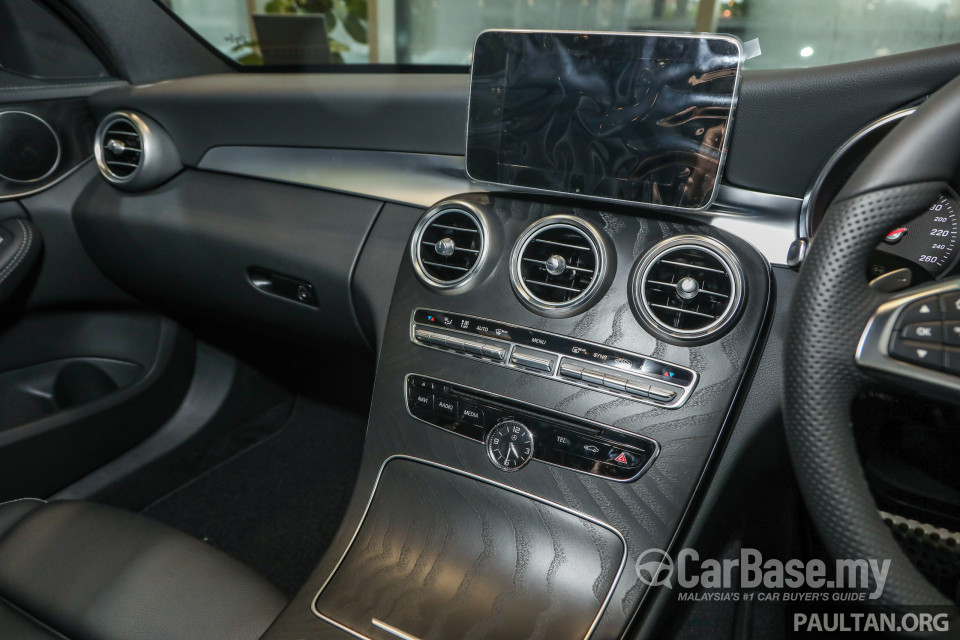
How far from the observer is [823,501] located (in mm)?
503

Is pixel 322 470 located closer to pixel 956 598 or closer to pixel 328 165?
pixel 328 165

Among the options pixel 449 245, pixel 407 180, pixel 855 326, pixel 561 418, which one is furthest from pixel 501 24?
pixel 855 326

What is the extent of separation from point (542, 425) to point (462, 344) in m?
0.15

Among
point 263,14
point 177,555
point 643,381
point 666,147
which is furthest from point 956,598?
point 263,14

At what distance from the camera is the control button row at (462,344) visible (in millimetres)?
856

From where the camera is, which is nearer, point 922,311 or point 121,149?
point 922,311

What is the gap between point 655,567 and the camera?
0.76 meters

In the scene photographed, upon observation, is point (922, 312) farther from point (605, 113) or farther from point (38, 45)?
point (38, 45)

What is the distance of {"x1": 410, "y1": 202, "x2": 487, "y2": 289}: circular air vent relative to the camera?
909mm

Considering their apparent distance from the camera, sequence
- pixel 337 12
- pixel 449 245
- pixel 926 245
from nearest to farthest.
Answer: pixel 926 245, pixel 449 245, pixel 337 12

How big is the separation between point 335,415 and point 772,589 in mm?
1141

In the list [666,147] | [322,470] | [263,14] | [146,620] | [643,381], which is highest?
[263,14]

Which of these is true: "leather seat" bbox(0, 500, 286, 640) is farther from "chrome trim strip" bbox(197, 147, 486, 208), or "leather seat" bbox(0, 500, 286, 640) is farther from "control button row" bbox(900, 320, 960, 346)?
"control button row" bbox(900, 320, 960, 346)

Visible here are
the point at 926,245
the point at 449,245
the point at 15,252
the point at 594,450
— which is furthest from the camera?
the point at 15,252
